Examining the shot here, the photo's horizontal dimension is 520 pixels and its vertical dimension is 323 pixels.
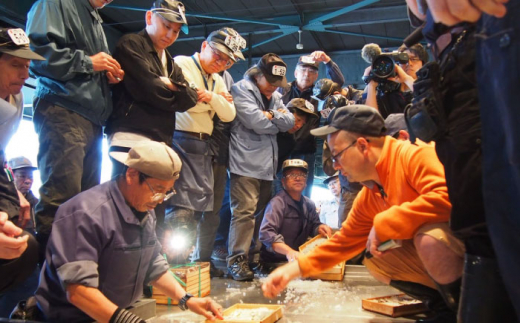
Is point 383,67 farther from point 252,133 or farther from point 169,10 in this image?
point 169,10

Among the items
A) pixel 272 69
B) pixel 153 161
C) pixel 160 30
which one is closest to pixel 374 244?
pixel 153 161

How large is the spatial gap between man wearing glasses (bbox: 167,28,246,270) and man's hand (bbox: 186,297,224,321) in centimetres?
114

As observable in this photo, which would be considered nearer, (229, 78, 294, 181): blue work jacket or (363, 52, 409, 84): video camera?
(363, 52, 409, 84): video camera

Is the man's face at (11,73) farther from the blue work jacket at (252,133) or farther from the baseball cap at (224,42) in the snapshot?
the blue work jacket at (252,133)

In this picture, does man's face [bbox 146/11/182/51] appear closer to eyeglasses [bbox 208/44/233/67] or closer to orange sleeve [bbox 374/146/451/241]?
eyeglasses [bbox 208/44/233/67]

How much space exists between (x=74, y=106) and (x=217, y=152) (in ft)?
4.66

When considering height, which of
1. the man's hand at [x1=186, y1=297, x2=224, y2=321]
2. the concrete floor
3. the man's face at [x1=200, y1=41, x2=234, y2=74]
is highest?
the man's face at [x1=200, y1=41, x2=234, y2=74]

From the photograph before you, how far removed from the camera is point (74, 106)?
262cm

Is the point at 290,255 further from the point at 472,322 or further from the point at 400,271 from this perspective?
the point at 472,322

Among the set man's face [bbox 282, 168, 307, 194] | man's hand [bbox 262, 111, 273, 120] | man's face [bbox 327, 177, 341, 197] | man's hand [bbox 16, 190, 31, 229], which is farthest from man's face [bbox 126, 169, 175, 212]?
man's face [bbox 327, 177, 341, 197]

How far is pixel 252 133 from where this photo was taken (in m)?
4.03

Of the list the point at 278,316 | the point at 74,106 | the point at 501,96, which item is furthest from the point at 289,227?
the point at 501,96

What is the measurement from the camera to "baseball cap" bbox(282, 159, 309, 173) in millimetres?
4414

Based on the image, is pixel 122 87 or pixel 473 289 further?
pixel 122 87
